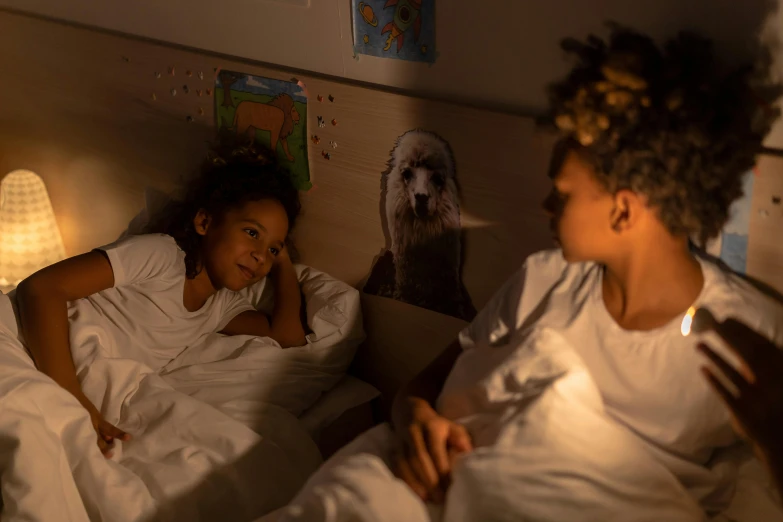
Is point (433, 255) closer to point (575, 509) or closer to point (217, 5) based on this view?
point (575, 509)

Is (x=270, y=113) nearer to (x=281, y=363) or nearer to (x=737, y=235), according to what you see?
(x=281, y=363)

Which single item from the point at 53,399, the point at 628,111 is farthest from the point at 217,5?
the point at 628,111

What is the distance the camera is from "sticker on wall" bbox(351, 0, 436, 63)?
3.57 feet

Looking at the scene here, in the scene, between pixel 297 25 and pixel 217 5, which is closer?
pixel 297 25

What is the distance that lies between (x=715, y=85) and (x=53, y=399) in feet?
3.33

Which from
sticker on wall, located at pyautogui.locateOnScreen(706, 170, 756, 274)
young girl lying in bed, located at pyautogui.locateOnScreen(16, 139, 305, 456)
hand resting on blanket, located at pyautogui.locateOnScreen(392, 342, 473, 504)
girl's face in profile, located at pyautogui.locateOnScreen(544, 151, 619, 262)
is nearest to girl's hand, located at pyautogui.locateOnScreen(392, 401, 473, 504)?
hand resting on blanket, located at pyautogui.locateOnScreen(392, 342, 473, 504)

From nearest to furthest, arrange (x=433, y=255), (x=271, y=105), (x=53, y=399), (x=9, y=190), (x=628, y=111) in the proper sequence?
(x=628, y=111) → (x=53, y=399) → (x=433, y=255) → (x=271, y=105) → (x=9, y=190)

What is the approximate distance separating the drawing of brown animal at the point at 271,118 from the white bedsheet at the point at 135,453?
49 cm

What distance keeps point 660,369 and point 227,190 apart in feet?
2.94

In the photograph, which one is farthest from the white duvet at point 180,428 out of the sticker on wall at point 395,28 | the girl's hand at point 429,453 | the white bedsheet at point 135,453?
the sticker on wall at point 395,28

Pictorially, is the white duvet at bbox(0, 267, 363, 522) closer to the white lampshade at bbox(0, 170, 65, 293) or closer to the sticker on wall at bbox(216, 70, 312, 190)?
the sticker on wall at bbox(216, 70, 312, 190)

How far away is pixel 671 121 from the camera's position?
74cm

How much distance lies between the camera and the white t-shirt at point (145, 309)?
133 cm

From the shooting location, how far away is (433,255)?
1.22 m
